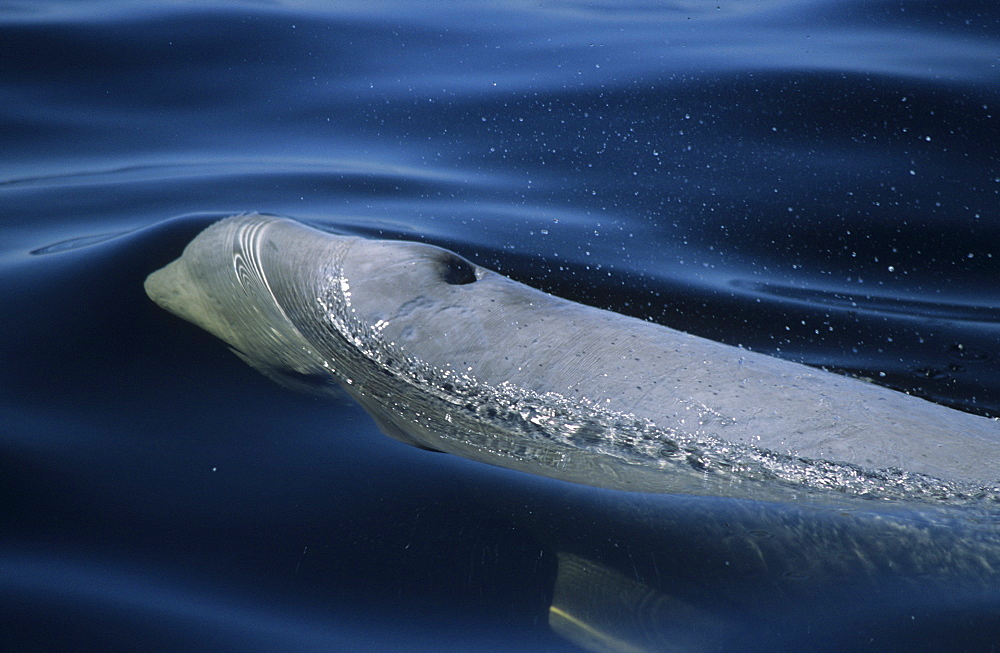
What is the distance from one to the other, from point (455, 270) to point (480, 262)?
93 cm

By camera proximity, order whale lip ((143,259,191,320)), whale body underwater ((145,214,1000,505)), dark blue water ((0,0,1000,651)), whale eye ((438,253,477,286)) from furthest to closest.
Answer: whale lip ((143,259,191,320)), whale eye ((438,253,477,286)), whale body underwater ((145,214,1000,505)), dark blue water ((0,0,1000,651))

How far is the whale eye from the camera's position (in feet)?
10.9

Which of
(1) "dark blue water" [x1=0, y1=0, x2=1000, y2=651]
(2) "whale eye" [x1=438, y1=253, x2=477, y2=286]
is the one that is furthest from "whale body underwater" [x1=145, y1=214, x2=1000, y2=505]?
(1) "dark blue water" [x1=0, y1=0, x2=1000, y2=651]

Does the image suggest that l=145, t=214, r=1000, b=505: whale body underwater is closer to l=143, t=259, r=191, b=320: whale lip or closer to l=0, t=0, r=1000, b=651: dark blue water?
l=143, t=259, r=191, b=320: whale lip

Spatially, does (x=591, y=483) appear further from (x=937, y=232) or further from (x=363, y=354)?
(x=937, y=232)

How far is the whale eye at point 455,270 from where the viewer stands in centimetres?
332

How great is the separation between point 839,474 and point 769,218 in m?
2.75

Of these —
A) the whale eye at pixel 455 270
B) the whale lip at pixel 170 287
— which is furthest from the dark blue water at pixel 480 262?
the whale eye at pixel 455 270

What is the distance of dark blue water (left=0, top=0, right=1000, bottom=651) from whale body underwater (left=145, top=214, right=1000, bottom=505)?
0.13 meters

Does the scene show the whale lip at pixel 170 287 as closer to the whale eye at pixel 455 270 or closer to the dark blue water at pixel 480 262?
the dark blue water at pixel 480 262

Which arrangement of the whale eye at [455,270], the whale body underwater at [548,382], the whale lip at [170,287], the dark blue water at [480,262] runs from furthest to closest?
the whale lip at [170,287], the whale eye at [455,270], the whale body underwater at [548,382], the dark blue water at [480,262]

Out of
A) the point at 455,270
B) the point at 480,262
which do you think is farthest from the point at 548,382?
the point at 480,262

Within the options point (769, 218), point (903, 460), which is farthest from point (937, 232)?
point (903, 460)

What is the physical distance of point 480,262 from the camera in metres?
4.29
